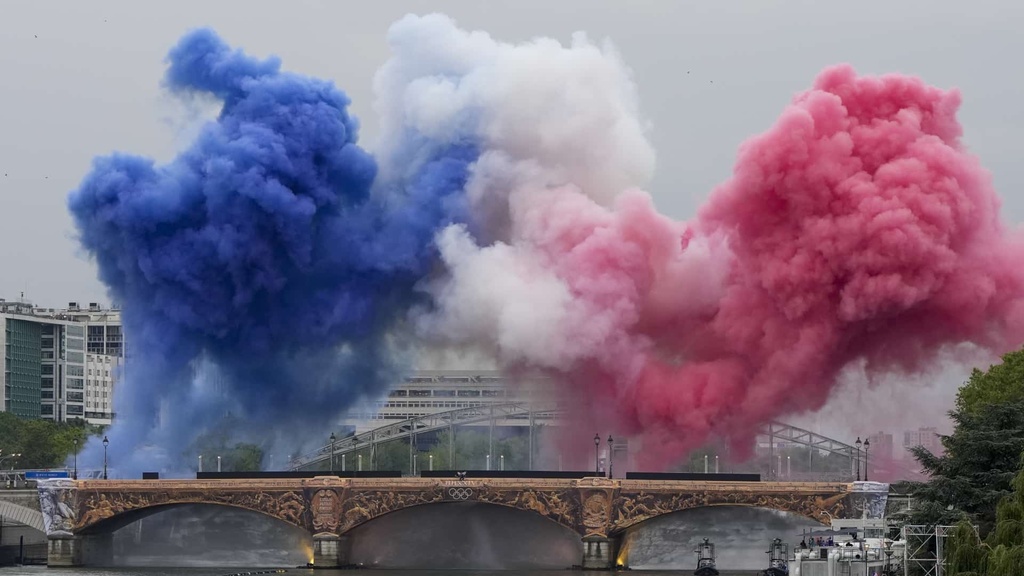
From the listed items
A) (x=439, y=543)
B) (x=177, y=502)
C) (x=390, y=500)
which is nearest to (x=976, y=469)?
(x=390, y=500)

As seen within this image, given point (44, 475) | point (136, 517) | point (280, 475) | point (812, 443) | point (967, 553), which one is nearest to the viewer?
point (967, 553)

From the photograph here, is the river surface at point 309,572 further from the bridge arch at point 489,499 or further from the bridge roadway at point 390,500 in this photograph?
the bridge arch at point 489,499

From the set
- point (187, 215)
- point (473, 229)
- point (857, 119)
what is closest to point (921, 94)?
point (857, 119)

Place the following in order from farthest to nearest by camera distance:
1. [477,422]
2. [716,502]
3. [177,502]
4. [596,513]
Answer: [477,422] < [177,502] < [596,513] < [716,502]

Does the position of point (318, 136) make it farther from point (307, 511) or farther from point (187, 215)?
point (307, 511)

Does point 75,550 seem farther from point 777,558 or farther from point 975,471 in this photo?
point 975,471

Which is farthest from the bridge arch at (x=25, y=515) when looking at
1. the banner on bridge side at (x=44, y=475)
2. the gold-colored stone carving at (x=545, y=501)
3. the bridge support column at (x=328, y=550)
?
the gold-colored stone carving at (x=545, y=501)

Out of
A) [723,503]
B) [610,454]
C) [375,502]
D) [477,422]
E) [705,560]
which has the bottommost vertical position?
[705,560]

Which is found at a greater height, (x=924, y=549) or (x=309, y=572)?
(x=924, y=549)
